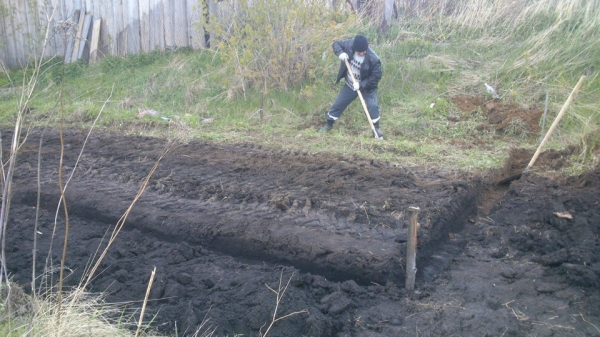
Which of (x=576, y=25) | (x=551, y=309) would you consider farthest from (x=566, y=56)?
(x=551, y=309)

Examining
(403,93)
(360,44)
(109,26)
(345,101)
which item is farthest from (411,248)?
(109,26)

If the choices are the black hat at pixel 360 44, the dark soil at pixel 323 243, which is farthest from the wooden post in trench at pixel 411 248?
the black hat at pixel 360 44

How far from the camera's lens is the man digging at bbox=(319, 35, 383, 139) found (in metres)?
9.11

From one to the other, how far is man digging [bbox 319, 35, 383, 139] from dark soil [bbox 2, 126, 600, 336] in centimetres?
210

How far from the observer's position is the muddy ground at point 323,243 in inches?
153

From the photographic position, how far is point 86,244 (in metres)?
5.12

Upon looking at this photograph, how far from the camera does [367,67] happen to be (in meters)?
9.16

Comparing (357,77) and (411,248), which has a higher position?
(411,248)

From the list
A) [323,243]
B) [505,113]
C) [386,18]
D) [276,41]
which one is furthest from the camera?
[386,18]

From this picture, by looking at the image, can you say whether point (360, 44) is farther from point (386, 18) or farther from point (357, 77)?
point (386, 18)

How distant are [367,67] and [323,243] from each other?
4873 millimetres

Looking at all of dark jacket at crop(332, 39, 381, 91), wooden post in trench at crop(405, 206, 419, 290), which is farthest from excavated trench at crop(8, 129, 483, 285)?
dark jacket at crop(332, 39, 381, 91)

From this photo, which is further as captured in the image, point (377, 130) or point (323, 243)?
point (377, 130)

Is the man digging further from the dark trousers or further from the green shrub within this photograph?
the green shrub
